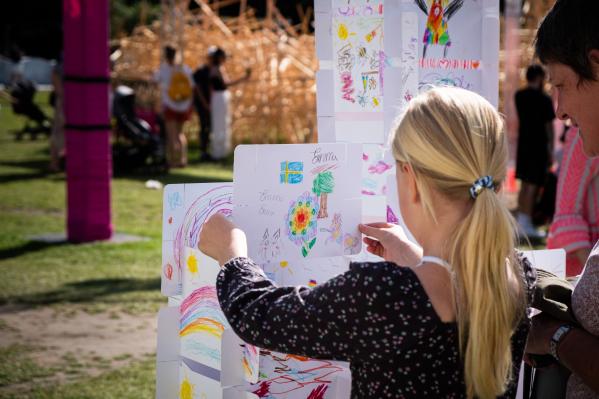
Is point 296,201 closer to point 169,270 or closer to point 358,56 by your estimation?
point 169,270

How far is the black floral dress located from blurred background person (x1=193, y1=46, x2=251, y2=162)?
1141 cm

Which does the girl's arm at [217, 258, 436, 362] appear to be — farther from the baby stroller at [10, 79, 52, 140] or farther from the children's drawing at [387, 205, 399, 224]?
the baby stroller at [10, 79, 52, 140]

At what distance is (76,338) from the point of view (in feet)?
15.7

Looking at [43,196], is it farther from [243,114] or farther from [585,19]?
[585,19]

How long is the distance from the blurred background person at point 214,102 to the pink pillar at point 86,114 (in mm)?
6051

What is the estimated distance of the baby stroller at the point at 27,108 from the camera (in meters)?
16.8

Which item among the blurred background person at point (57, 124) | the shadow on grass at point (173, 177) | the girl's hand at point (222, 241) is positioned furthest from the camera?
the blurred background person at point (57, 124)

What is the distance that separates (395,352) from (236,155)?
0.77m

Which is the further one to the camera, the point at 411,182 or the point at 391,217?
the point at 391,217

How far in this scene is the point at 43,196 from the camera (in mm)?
9852

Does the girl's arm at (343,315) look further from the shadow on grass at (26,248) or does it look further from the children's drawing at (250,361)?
the shadow on grass at (26,248)

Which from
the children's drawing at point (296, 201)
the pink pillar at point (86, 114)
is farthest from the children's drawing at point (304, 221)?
the pink pillar at point (86, 114)

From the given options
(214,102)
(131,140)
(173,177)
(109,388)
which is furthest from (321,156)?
(214,102)

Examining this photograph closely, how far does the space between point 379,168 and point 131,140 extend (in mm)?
9377
